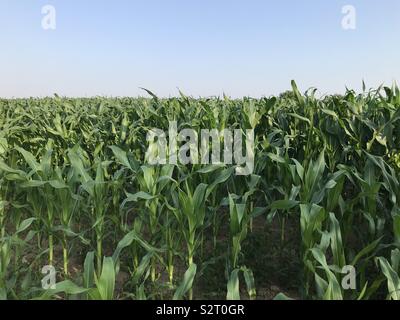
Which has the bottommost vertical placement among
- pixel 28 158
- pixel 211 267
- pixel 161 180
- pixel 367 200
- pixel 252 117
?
pixel 211 267

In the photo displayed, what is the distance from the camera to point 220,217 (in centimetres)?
339

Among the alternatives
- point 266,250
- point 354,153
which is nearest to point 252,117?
point 354,153

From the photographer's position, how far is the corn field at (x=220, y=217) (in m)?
2.14

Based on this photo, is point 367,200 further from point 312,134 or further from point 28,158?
point 28,158

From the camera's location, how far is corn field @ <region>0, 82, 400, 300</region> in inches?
84.4

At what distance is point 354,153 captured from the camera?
135 inches

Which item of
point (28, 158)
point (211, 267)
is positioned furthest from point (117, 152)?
point (211, 267)

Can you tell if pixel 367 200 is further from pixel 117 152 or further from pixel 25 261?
pixel 25 261
